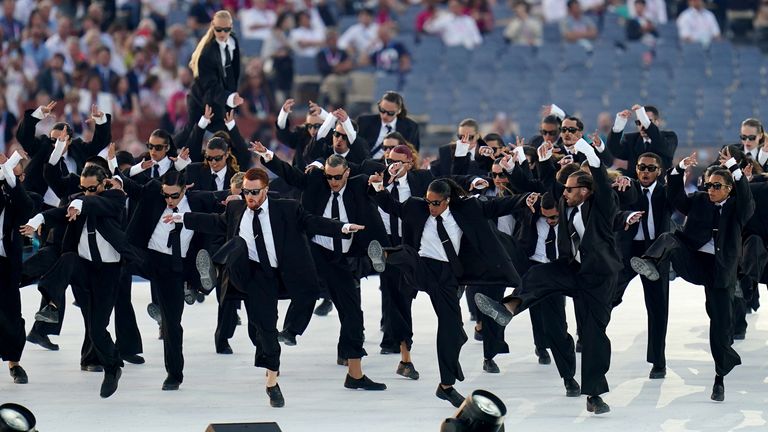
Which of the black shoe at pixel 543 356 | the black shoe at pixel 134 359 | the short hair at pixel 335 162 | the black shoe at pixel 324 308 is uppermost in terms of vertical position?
the short hair at pixel 335 162

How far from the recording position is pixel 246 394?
485 inches

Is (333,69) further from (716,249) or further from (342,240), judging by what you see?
(716,249)

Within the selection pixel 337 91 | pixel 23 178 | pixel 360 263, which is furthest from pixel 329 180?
pixel 337 91

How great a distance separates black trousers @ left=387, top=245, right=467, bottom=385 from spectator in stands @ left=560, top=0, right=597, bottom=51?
11964 millimetres

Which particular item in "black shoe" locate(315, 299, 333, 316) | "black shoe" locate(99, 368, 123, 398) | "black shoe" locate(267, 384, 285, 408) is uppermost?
"black shoe" locate(267, 384, 285, 408)

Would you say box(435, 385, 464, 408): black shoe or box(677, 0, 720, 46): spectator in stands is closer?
box(435, 385, 464, 408): black shoe

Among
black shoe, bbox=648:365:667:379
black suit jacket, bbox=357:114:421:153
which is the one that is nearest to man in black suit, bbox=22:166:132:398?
black suit jacket, bbox=357:114:421:153

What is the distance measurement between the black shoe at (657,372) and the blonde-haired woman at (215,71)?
4.90 metres

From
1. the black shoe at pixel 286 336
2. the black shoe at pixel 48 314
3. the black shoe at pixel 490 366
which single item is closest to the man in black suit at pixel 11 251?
the black shoe at pixel 48 314

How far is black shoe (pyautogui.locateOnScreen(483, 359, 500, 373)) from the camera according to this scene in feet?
43.3

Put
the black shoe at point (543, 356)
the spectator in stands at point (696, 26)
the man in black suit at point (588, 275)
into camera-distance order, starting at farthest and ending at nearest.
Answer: the spectator in stands at point (696, 26) < the black shoe at point (543, 356) < the man in black suit at point (588, 275)

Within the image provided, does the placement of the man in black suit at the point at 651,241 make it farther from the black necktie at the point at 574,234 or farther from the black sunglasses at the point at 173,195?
the black sunglasses at the point at 173,195

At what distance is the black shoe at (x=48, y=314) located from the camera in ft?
40.3

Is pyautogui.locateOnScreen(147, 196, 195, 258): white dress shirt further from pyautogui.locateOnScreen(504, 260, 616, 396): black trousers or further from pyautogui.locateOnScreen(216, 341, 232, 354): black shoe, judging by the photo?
pyautogui.locateOnScreen(504, 260, 616, 396): black trousers
